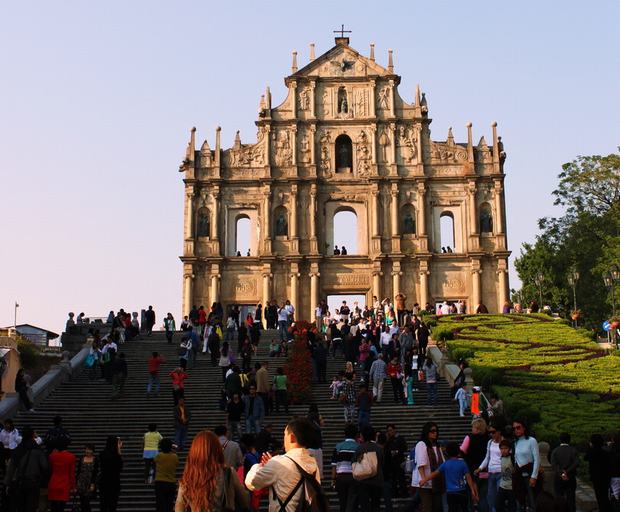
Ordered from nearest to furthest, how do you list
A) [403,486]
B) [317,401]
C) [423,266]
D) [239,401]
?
1. [403,486]
2. [239,401]
3. [317,401]
4. [423,266]

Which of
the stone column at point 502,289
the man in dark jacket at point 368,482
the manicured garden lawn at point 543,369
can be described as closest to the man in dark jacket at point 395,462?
the man in dark jacket at point 368,482

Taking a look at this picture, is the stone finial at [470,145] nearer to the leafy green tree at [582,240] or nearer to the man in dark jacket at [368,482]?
the leafy green tree at [582,240]

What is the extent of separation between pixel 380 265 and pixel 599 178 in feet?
41.6

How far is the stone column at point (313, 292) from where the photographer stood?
4766 cm

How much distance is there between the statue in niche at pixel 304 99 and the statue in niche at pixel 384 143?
3.89 meters

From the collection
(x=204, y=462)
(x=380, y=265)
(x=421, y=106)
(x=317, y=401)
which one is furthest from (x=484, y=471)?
(x=421, y=106)

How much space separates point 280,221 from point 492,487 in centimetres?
3584

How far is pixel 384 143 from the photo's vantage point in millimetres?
49656

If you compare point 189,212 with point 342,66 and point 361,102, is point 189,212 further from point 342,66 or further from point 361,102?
point 342,66

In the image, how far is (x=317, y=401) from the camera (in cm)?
2555

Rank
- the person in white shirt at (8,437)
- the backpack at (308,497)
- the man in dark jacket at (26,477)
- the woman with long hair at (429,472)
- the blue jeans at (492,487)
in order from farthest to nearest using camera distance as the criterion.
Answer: the person in white shirt at (8,437)
the blue jeans at (492,487)
the man in dark jacket at (26,477)
the woman with long hair at (429,472)
the backpack at (308,497)

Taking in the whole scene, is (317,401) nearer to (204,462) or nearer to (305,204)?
(204,462)

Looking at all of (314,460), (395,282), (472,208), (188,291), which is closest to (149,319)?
(188,291)

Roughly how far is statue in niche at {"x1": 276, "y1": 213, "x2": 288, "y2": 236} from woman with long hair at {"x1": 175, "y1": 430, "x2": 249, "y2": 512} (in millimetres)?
41095
